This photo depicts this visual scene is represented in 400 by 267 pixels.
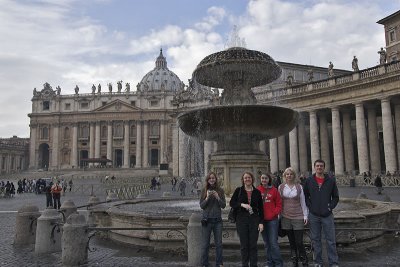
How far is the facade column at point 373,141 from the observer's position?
115 feet

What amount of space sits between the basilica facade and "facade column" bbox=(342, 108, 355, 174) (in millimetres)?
98

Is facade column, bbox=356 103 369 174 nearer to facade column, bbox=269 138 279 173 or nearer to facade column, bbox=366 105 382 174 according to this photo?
facade column, bbox=366 105 382 174

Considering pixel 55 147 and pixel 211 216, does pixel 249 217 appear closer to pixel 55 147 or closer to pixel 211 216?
pixel 211 216

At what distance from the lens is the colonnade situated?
32594 millimetres

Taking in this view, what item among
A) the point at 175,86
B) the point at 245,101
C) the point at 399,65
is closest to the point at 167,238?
the point at 245,101

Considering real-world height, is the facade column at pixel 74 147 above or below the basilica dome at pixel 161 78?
below

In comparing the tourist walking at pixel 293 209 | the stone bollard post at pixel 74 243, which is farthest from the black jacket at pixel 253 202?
the stone bollard post at pixel 74 243

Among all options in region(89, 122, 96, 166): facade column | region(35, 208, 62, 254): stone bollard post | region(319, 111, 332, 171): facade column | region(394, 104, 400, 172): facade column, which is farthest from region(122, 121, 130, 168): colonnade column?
region(35, 208, 62, 254): stone bollard post

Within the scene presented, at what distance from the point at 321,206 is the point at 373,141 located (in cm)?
3280

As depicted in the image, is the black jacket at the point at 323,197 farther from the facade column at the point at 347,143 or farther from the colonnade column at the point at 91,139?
the colonnade column at the point at 91,139

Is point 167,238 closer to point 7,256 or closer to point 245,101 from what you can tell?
point 7,256

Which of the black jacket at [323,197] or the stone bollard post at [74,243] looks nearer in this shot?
the black jacket at [323,197]

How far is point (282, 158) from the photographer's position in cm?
4322

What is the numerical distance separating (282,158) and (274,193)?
3801 cm
